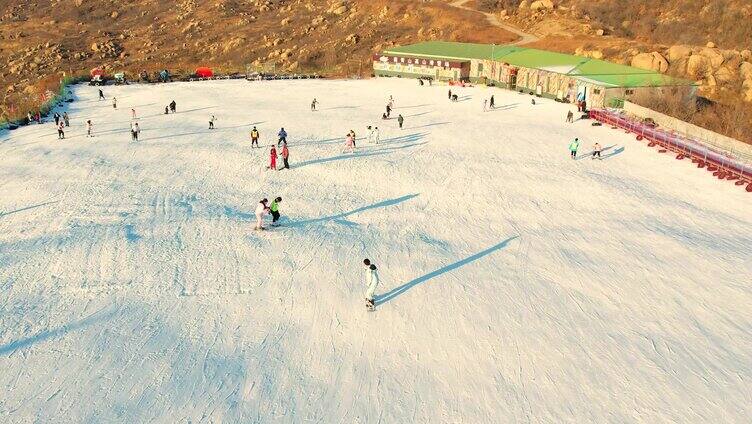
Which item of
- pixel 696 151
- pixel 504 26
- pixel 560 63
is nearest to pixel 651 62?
pixel 560 63

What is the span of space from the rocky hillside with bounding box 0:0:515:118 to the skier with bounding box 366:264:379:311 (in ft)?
168

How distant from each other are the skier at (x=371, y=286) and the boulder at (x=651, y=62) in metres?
47.0

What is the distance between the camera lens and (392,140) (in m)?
30.5

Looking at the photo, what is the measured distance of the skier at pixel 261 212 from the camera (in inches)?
684

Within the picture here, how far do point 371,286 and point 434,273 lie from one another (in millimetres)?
3001

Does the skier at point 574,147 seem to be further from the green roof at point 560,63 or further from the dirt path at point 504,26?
the dirt path at point 504,26

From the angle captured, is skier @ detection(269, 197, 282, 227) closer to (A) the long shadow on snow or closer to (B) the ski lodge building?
(A) the long shadow on snow

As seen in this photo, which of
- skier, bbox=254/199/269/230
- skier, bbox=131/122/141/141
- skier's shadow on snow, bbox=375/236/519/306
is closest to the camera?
skier's shadow on snow, bbox=375/236/519/306

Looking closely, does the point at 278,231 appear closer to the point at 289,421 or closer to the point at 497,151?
the point at 289,421

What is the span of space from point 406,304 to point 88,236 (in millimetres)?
10795

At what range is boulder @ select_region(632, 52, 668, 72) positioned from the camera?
164 feet

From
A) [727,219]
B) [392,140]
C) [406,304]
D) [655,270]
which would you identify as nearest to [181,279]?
[406,304]

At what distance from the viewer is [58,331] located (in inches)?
492

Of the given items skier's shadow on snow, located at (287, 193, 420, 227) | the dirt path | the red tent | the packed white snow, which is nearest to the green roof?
the packed white snow
